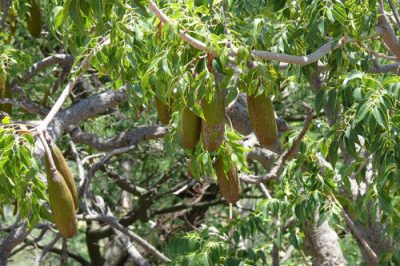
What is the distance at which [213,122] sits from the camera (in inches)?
83.4

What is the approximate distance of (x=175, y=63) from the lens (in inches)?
89.7

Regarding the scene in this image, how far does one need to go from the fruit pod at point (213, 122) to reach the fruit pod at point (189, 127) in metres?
0.03

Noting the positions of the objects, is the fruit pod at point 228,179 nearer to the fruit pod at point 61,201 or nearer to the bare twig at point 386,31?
the fruit pod at point 61,201

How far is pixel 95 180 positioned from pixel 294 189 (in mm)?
2909

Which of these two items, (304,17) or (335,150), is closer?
(335,150)

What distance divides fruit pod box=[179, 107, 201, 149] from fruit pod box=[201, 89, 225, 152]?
0.03 metres

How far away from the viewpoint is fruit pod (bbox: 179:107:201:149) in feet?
7.22

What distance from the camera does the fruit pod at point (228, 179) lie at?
2439mm

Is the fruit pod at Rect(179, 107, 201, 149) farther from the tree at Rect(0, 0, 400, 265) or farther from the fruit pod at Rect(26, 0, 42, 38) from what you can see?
the fruit pod at Rect(26, 0, 42, 38)

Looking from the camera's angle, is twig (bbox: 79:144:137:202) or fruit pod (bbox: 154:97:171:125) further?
twig (bbox: 79:144:137:202)

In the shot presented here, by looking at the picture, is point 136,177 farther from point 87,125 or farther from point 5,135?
point 5,135

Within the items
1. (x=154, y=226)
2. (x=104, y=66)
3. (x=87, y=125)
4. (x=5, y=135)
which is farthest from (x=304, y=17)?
(x=154, y=226)

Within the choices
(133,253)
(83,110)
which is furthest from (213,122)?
(133,253)

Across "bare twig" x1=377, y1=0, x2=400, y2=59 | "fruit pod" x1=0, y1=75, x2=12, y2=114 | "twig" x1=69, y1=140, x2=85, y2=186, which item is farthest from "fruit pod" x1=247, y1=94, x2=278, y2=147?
"twig" x1=69, y1=140, x2=85, y2=186
